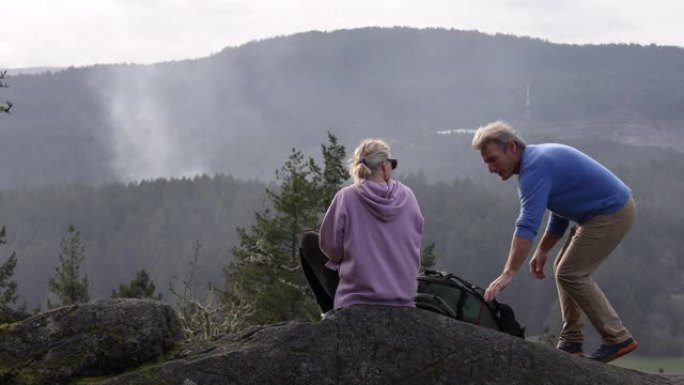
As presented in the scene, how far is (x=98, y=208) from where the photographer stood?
152 metres

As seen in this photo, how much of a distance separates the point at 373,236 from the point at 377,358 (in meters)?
0.87

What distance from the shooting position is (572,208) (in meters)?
7.05

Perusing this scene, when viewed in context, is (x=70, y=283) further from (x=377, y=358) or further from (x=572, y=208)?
(x=377, y=358)

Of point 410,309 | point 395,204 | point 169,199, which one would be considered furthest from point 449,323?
point 169,199

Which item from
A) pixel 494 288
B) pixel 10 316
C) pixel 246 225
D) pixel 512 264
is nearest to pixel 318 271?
pixel 494 288

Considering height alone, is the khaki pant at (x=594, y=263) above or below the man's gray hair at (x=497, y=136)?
below

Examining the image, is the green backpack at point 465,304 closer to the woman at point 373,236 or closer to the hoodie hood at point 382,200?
the woman at point 373,236

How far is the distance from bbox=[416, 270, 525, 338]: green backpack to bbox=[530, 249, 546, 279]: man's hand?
1.28m

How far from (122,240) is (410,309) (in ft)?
458

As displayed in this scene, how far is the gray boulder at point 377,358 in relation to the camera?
5750 millimetres

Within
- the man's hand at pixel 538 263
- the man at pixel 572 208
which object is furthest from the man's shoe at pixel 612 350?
the man's hand at pixel 538 263

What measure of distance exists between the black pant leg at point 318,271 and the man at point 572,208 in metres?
1.21

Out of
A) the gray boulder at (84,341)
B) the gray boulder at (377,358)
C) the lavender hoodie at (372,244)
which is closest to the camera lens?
the gray boulder at (377,358)

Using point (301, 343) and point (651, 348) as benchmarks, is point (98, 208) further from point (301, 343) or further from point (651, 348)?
point (301, 343)
